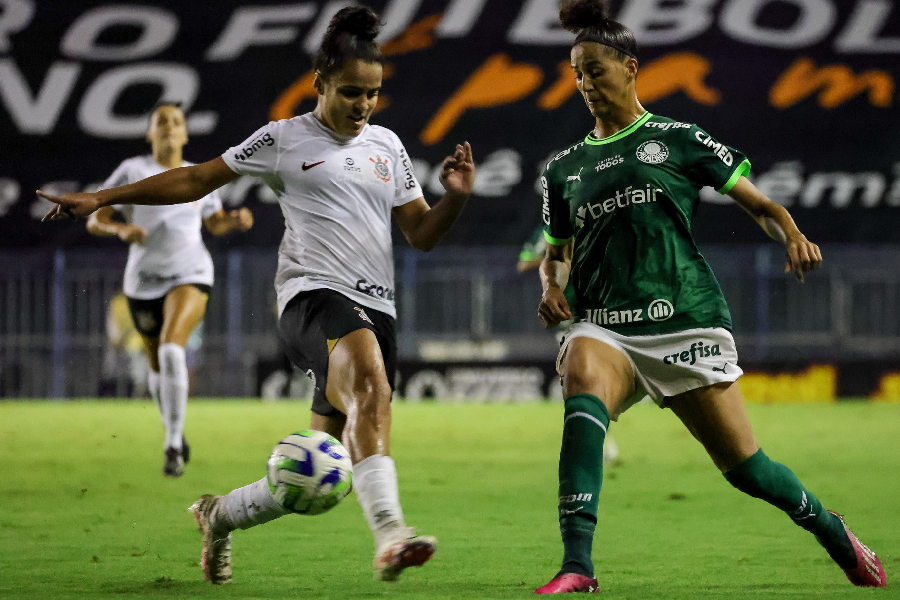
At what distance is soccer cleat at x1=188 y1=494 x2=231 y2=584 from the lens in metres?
5.40

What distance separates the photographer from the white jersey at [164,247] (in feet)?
34.3

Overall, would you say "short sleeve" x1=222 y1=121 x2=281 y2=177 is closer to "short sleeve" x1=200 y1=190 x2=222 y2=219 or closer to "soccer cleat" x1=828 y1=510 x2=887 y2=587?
"soccer cleat" x1=828 y1=510 x2=887 y2=587

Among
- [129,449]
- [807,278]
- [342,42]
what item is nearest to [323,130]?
[342,42]

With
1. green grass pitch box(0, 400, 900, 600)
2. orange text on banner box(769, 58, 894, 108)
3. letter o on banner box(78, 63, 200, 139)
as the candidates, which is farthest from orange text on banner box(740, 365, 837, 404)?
letter o on banner box(78, 63, 200, 139)

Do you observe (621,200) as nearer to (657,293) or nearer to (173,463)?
(657,293)

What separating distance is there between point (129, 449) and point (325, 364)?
7984 millimetres

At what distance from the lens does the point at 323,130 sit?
5.73m

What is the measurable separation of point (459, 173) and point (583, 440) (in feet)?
4.31

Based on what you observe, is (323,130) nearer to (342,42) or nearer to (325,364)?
(342,42)

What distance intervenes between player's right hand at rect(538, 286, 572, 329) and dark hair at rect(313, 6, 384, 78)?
1.27 meters

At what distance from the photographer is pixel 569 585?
4.76 meters

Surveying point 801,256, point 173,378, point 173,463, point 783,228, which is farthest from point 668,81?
point 801,256

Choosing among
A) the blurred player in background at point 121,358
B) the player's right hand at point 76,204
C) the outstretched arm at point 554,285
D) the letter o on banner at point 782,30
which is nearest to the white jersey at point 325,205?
the player's right hand at point 76,204

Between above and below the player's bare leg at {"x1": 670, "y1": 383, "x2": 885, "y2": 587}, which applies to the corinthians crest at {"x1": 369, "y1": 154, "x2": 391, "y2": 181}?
above
